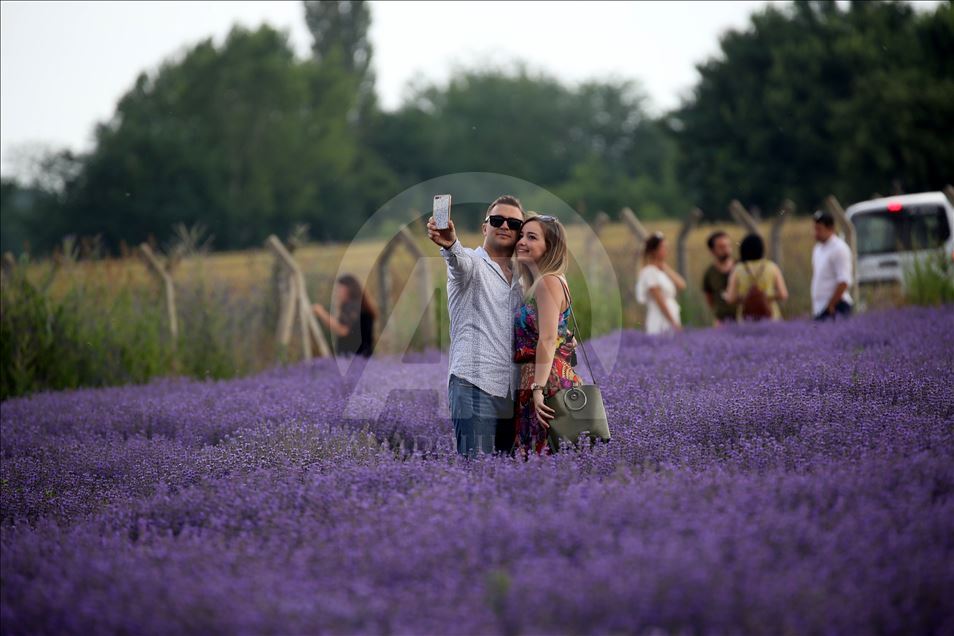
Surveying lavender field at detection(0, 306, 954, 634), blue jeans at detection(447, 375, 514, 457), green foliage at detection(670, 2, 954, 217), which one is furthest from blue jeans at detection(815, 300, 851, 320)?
green foliage at detection(670, 2, 954, 217)

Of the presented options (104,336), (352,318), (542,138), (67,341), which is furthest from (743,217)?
(542,138)

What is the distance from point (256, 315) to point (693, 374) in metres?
7.92

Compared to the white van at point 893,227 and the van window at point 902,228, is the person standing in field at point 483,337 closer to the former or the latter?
the white van at point 893,227

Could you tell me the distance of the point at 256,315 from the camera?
45.2 feet

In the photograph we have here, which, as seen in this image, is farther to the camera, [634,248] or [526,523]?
[634,248]

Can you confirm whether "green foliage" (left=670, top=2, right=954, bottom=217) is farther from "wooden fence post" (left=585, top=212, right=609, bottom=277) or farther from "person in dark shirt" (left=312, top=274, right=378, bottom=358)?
"person in dark shirt" (left=312, top=274, right=378, bottom=358)

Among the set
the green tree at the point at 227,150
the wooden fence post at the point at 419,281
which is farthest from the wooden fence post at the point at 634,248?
the green tree at the point at 227,150

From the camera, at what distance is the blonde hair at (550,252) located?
4.96m

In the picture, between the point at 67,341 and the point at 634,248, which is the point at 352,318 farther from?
the point at 634,248

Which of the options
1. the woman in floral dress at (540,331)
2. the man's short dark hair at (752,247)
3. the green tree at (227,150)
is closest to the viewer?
the woman in floral dress at (540,331)

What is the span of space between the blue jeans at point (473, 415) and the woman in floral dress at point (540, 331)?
0.50ft

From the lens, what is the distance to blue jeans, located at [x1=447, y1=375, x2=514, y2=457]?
508 centimetres

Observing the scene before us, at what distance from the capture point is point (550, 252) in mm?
4980

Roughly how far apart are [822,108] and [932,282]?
116ft
